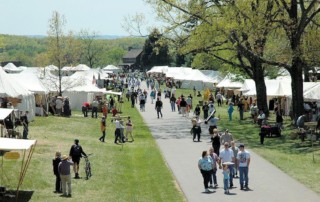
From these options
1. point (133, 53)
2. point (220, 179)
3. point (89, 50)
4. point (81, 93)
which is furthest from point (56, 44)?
point (133, 53)

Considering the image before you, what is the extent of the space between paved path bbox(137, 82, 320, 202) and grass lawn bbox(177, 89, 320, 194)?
16.3 inches

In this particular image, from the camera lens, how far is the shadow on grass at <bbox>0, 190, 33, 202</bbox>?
18369mm

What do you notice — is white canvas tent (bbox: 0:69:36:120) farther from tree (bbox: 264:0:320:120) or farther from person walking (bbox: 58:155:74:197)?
person walking (bbox: 58:155:74:197)

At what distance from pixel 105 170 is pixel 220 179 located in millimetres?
4360

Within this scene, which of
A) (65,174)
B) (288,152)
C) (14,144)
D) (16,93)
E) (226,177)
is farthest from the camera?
(16,93)

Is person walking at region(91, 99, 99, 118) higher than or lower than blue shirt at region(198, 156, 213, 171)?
higher

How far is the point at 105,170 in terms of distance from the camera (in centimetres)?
2403

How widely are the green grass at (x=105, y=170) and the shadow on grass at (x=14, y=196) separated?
13 cm

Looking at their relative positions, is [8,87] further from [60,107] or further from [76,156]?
[76,156]

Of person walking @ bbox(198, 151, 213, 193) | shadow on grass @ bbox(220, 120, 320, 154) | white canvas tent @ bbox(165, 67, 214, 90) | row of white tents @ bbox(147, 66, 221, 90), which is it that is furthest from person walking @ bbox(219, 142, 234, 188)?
white canvas tent @ bbox(165, 67, 214, 90)

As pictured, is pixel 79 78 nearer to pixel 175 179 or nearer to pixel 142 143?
pixel 142 143

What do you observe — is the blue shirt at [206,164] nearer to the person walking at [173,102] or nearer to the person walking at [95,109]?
the person walking at [95,109]

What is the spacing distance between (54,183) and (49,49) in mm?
36545

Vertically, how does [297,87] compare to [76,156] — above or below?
above
